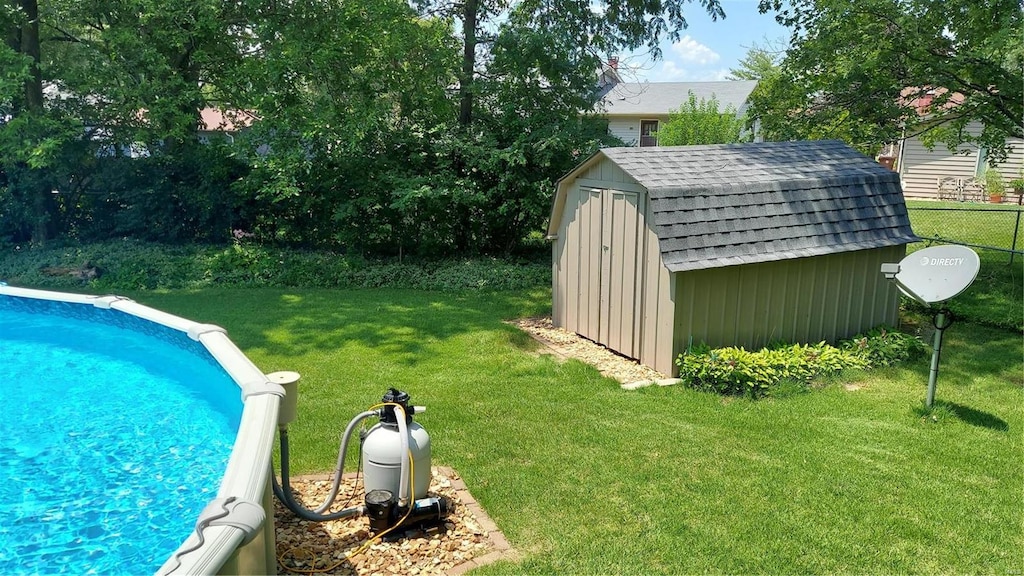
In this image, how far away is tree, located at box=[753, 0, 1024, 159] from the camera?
10000mm

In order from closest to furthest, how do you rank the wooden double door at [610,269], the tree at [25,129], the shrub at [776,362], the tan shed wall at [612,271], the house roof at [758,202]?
the shrub at [776,362] < the house roof at [758,202] < the tan shed wall at [612,271] < the wooden double door at [610,269] < the tree at [25,129]

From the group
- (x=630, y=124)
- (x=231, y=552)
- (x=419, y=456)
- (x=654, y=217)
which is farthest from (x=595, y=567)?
(x=630, y=124)

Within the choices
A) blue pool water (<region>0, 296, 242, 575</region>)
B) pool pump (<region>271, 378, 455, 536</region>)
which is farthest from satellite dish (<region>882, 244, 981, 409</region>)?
blue pool water (<region>0, 296, 242, 575</region>)

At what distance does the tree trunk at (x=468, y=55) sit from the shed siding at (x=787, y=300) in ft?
22.9

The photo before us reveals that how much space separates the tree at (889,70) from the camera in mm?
10000

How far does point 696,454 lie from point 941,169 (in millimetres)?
21879

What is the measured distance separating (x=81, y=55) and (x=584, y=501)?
13277 millimetres

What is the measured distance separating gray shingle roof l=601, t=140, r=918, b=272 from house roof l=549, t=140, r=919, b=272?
11mm

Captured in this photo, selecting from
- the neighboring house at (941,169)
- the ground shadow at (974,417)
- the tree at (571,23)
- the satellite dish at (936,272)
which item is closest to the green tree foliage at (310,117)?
the tree at (571,23)

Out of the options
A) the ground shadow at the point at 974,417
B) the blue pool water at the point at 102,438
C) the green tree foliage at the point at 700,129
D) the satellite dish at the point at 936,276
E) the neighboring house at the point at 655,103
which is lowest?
the ground shadow at the point at 974,417

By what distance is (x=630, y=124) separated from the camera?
28.6 m

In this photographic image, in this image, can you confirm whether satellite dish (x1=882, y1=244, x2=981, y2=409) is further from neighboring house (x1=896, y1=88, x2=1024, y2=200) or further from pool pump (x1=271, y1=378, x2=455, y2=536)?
neighboring house (x1=896, y1=88, x2=1024, y2=200)

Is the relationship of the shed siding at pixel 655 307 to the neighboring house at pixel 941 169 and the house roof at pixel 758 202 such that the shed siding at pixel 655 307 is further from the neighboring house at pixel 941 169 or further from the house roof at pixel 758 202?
the neighboring house at pixel 941 169

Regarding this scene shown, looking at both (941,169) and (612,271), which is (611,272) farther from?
(941,169)
